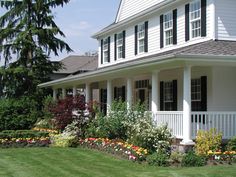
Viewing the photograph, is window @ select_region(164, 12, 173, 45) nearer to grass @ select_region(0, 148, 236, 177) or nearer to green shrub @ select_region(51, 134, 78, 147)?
green shrub @ select_region(51, 134, 78, 147)

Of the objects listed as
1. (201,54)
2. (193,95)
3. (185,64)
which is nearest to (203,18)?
(193,95)

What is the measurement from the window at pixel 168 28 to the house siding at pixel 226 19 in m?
3.42

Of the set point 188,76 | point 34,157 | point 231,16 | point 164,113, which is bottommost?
point 34,157

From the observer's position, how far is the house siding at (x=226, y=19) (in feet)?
60.0

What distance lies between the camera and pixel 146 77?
953 inches

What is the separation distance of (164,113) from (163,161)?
4.06 metres

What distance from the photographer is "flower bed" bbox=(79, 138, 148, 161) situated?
14621 mm

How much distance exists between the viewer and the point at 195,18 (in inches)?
760

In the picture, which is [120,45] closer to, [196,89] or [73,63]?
[196,89]

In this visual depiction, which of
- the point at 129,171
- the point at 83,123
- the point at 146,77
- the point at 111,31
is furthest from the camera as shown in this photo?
the point at 111,31

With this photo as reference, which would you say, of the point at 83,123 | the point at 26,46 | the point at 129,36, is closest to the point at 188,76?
the point at 83,123

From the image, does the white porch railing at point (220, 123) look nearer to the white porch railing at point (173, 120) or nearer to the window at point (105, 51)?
the white porch railing at point (173, 120)

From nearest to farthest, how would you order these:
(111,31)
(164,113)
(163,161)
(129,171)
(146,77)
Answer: (129,171) → (163,161) → (164,113) → (146,77) → (111,31)

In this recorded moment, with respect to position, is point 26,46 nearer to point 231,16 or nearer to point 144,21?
point 144,21
